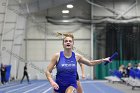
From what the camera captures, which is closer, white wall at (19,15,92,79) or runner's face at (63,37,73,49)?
runner's face at (63,37,73,49)

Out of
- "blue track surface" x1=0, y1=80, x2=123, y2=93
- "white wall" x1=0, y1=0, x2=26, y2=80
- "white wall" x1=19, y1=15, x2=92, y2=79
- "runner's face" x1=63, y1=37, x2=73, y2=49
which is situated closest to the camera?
"runner's face" x1=63, y1=37, x2=73, y2=49

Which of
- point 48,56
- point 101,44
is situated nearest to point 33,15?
point 48,56

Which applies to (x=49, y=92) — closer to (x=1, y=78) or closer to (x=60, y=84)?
(x=1, y=78)

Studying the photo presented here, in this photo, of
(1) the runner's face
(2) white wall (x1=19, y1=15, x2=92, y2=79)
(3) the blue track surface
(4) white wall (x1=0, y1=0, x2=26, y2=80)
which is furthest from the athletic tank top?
(2) white wall (x1=19, y1=15, x2=92, y2=79)

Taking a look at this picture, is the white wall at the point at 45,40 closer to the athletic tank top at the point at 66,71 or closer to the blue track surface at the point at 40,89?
the blue track surface at the point at 40,89

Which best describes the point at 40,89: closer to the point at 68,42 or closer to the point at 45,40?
the point at 68,42

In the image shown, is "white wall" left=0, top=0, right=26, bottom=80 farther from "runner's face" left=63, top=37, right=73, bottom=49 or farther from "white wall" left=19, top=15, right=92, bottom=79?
"runner's face" left=63, top=37, right=73, bottom=49

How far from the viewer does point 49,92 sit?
21.2 m

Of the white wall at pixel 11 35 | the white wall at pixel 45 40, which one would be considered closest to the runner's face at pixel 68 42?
the white wall at pixel 11 35

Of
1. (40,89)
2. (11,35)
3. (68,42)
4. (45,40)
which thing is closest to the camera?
(68,42)

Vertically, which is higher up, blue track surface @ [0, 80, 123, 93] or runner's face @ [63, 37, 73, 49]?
runner's face @ [63, 37, 73, 49]

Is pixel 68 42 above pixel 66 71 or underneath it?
above

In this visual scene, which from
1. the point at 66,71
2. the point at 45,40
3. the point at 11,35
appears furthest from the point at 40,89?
the point at 45,40

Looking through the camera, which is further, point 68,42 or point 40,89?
point 40,89
